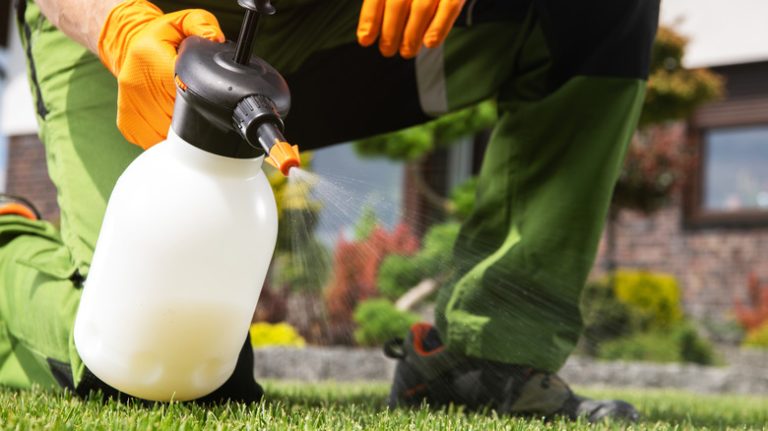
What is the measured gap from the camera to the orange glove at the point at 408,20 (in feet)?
5.46

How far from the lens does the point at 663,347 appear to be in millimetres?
7105

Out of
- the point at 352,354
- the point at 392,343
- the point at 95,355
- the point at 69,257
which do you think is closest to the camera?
the point at 95,355

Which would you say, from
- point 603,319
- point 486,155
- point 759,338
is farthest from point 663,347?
point 486,155

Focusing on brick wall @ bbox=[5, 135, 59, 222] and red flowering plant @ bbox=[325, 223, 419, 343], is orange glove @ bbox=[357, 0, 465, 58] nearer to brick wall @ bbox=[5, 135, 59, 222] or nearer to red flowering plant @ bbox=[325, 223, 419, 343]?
red flowering plant @ bbox=[325, 223, 419, 343]

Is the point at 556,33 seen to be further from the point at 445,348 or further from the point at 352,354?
the point at 352,354

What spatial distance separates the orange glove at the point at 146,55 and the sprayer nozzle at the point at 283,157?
289 mm

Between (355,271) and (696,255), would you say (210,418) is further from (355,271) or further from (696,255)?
(696,255)

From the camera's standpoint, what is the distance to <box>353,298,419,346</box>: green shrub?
613 cm

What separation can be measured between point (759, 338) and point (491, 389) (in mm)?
6349

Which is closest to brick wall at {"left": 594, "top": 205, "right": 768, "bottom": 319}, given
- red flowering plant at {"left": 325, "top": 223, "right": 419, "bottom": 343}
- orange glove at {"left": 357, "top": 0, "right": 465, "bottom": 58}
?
red flowering plant at {"left": 325, "top": 223, "right": 419, "bottom": 343}

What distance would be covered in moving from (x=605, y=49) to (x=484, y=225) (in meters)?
0.50

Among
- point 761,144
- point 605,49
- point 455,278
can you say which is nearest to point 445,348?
point 455,278

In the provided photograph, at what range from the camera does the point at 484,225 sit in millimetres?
2328

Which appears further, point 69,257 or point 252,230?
point 69,257
